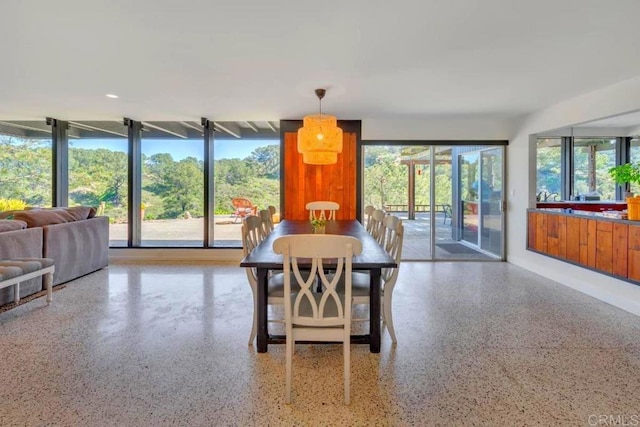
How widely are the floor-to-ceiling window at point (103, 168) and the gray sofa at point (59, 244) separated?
2.66ft

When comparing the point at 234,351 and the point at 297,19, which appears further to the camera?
the point at 234,351

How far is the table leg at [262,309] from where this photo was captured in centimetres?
248

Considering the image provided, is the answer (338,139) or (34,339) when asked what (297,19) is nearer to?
(338,139)

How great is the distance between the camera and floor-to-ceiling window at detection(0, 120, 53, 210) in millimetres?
6105

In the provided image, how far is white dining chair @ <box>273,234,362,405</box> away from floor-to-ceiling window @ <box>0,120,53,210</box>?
6.23m

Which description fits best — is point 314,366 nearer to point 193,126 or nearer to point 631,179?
point 631,179

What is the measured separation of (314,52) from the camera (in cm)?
294

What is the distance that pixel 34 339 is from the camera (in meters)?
2.80

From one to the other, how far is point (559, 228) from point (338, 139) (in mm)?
3242

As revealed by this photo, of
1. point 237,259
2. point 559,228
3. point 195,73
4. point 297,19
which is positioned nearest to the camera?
point 297,19

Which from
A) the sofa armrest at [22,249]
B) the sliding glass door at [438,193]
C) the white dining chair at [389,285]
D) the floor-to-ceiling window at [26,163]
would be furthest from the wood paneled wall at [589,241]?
the floor-to-ceiling window at [26,163]

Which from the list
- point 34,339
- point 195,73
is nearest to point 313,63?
point 195,73

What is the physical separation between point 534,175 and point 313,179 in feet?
11.3

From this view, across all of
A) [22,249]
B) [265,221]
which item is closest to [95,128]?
[22,249]
